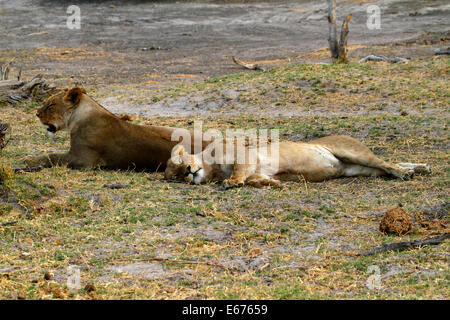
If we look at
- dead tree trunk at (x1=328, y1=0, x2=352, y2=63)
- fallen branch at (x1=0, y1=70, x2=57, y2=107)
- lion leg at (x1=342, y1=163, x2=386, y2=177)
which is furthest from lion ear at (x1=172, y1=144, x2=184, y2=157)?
dead tree trunk at (x1=328, y1=0, x2=352, y2=63)

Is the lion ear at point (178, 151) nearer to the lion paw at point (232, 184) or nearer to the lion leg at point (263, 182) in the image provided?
the lion paw at point (232, 184)

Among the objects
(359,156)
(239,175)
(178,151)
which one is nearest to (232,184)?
(239,175)

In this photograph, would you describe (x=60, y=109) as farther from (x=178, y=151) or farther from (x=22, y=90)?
(x=22, y=90)

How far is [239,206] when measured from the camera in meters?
6.59

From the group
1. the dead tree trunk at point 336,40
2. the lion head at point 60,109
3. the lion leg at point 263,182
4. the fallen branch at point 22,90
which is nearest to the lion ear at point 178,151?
the lion leg at point 263,182

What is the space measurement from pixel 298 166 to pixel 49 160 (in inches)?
123

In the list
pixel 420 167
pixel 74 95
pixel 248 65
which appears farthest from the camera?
pixel 248 65

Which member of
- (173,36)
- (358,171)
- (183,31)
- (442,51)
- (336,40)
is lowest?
(358,171)

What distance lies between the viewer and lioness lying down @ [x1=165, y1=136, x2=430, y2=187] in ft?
25.1

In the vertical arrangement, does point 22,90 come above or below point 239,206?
above

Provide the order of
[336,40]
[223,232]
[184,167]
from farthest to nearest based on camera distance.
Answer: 1. [336,40]
2. [184,167]
3. [223,232]

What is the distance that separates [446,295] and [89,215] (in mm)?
3521

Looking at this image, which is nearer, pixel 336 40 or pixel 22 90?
pixel 22 90
